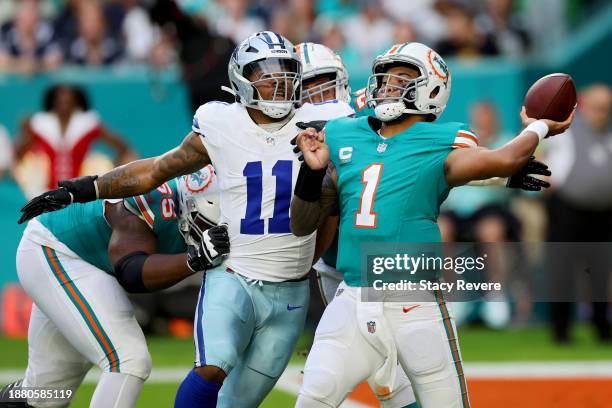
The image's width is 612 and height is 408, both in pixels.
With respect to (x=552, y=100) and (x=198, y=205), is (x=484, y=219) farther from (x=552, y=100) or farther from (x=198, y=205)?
(x=552, y=100)

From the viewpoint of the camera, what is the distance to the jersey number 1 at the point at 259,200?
519cm

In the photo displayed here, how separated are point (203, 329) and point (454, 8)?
788 cm

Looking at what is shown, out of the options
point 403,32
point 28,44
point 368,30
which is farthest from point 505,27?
point 28,44

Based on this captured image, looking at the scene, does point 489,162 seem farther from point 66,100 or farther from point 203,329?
point 66,100

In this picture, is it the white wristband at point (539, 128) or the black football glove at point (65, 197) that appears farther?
the black football glove at point (65, 197)

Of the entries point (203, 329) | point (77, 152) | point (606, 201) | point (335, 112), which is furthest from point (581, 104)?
point (203, 329)

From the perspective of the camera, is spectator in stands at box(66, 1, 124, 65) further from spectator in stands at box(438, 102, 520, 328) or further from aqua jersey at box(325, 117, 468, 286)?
aqua jersey at box(325, 117, 468, 286)

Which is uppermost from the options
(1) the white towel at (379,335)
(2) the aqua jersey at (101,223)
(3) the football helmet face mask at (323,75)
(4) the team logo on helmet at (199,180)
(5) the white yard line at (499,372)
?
(3) the football helmet face mask at (323,75)

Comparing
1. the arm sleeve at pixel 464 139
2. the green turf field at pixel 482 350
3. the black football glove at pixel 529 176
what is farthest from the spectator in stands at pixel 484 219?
the arm sleeve at pixel 464 139

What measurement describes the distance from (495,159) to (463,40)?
7.41 metres

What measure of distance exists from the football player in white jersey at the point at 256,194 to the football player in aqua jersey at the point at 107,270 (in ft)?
0.48

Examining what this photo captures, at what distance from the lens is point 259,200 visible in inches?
204

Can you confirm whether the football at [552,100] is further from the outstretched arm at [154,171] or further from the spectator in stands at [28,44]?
the spectator in stands at [28,44]

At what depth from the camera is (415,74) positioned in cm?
494
